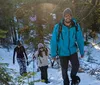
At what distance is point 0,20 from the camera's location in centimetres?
2000

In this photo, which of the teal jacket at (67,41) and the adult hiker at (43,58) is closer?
the teal jacket at (67,41)

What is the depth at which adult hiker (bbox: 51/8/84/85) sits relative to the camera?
19.6 ft

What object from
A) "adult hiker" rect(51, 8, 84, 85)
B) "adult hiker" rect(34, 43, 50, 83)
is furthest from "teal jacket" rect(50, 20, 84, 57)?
"adult hiker" rect(34, 43, 50, 83)

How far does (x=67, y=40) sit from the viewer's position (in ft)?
20.0

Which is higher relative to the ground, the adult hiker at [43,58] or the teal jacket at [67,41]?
the teal jacket at [67,41]

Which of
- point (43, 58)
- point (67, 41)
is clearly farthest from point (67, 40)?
point (43, 58)

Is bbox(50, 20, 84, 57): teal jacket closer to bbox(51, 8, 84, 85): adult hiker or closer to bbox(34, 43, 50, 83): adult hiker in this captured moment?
bbox(51, 8, 84, 85): adult hiker

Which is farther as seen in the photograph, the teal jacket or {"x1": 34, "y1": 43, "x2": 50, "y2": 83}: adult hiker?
{"x1": 34, "y1": 43, "x2": 50, "y2": 83}: adult hiker

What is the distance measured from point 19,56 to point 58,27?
6.61 meters

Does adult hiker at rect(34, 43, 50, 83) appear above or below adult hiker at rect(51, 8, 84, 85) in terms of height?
below

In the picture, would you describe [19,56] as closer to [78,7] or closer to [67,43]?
[78,7]

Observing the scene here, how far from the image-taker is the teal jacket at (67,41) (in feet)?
19.7

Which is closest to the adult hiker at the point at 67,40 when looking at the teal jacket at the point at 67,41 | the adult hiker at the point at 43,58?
the teal jacket at the point at 67,41

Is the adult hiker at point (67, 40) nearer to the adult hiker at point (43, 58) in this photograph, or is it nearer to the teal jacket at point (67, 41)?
the teal jacket at point (67, 41)
